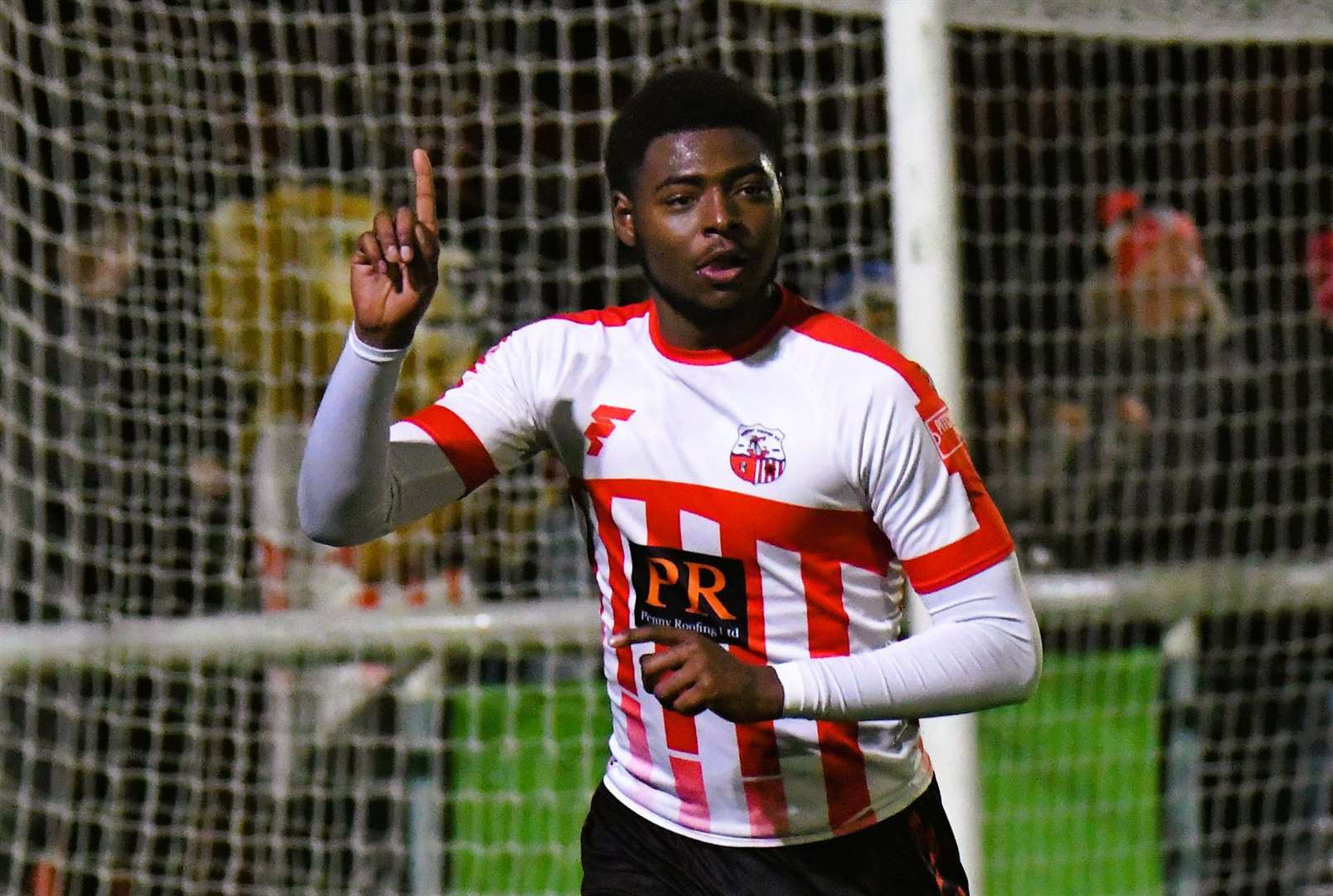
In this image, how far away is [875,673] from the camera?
184 centimetres

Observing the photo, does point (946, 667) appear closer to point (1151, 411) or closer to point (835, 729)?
point (835, 729)

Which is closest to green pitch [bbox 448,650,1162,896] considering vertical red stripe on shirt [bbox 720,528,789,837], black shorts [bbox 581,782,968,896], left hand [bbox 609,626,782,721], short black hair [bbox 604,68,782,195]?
black shorts [bbox 581,782,968,896]

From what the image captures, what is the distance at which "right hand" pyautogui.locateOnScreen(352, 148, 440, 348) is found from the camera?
1873 mm

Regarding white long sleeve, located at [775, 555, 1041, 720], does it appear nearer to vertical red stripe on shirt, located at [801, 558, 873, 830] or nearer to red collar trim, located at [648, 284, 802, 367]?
vertical red stripe on shirt, located at [801, 558, 873, 830]

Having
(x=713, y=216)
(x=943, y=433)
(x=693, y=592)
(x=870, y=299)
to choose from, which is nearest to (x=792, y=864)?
(x=693, y=592)

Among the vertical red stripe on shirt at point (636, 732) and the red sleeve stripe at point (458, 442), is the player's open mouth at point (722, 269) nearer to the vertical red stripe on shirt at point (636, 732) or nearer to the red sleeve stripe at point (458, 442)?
the red sleeve stripe at point (458, 442)

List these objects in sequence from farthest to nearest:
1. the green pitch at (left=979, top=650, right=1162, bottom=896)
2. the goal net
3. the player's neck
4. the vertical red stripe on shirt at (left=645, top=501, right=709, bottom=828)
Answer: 1. the green pitch at (left=979, top=650, right=1162, bottom=896)
2. the goal net
3. the vertical red stripe on shirt at (left=645, top=501, right=709, bottom=828)
4. the player's neck

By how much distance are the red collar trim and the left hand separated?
1.61ft

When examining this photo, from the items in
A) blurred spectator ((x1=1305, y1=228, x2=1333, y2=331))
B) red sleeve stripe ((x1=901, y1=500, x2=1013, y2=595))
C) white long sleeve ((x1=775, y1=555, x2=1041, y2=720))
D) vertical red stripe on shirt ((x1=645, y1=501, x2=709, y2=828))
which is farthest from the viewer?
blurred spectator ((x1=1305, y1=228, x2=1333, y2=331))

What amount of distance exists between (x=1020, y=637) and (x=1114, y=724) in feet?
7.66

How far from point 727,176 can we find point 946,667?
2.17 feet

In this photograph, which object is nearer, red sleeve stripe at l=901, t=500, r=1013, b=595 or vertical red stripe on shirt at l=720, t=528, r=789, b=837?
red sleeve stripe at l=901, t=500, r=1013, b=595

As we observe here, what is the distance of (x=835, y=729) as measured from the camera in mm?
2117

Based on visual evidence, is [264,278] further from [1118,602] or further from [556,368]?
[1118,602]
